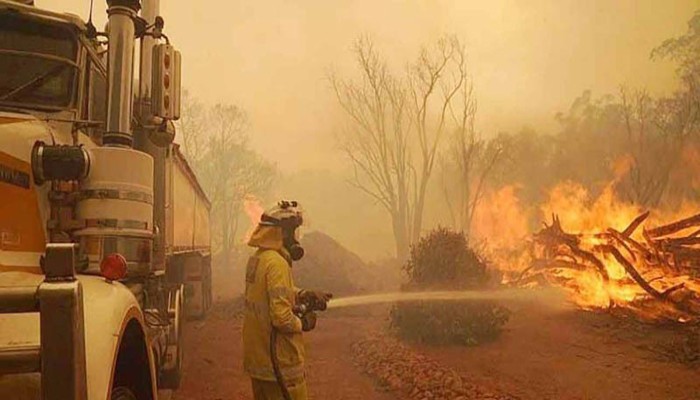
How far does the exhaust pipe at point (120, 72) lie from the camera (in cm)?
398

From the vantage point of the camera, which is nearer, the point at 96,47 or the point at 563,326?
the point at 96,47

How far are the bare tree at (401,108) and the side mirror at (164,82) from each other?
2617 centimetres

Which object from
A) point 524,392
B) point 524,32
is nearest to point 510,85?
point 524,32

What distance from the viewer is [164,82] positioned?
166 inches

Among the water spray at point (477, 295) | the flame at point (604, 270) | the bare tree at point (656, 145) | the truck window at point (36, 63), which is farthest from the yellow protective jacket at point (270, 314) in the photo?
the bare tree at point (656, 145)

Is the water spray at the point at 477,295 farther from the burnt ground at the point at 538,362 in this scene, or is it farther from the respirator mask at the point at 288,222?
the respirator mask at the point at 288,222

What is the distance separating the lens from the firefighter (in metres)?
4.55

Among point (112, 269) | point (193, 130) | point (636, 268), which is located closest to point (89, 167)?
point (112, 269)

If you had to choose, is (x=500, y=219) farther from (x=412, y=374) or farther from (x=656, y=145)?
(x=412, y=374)

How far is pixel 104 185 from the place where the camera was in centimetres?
377

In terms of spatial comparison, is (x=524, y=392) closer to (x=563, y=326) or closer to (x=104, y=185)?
(x=563, y=326)

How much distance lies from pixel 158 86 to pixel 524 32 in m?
36.0

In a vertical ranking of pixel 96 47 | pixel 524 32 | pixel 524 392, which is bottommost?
pixel 524 392

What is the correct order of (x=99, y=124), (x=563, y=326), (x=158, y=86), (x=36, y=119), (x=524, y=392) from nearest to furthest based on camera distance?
(x=36, y=119) < (x=99, y=124) < (x=158, y=86) < (x=524, y=392) < (x=563, y=326)
